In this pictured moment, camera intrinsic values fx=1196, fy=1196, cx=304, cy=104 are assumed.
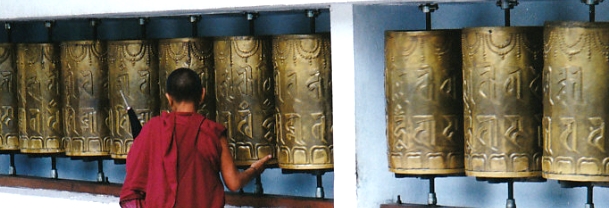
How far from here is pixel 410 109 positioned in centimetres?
245

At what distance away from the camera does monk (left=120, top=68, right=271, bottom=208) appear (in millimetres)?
2518

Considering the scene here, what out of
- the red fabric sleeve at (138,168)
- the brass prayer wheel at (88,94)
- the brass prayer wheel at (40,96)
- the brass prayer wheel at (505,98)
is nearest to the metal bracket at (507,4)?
the brass prayer wheel at (505,98)

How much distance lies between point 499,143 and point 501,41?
7.9 inches

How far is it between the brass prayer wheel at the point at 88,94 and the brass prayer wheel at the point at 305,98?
1.86 feet

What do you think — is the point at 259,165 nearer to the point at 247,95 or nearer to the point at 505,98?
the point at 247,95

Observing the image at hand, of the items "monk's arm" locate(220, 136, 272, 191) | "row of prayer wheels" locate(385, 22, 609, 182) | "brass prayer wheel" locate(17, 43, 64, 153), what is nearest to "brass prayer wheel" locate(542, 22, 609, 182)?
"row of prayer wheels" locate(385, 22, 609, 182)

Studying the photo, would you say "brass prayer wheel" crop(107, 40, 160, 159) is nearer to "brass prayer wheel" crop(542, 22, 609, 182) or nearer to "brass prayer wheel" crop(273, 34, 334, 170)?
"brass prayer wheel" crop(273, 34, 334, 170)

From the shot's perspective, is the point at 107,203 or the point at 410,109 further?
the point at 107,203

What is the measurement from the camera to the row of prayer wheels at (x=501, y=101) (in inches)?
88.3

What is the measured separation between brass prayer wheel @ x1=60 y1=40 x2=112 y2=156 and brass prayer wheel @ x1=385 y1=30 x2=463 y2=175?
86 cm

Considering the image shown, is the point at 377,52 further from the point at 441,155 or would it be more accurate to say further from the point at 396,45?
the point at 441,155

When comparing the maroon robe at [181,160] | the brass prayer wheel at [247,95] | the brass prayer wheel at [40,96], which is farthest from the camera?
the brass prayer wheel at [40,96]

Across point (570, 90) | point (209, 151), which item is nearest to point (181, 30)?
point (209, 151)

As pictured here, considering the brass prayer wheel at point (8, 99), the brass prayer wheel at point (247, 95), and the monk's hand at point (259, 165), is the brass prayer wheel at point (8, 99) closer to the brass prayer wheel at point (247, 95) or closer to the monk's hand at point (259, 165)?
the brass prayer wheel at point (247, 95)
